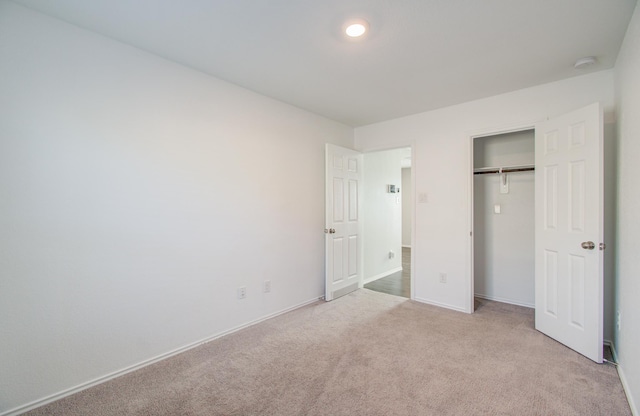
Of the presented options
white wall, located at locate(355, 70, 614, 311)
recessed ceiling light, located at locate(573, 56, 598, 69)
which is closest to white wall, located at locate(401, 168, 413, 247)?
white wall, located at locate(355, 70, 614, 311)

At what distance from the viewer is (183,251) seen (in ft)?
8.19

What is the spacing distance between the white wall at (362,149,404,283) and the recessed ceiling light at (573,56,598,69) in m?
2.69

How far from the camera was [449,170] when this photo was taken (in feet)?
11.6

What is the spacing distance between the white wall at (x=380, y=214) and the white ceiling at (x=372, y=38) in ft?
6.67

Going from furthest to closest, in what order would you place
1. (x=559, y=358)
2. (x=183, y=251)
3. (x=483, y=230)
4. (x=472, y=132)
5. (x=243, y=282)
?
(x=483, y=230), (x=472, y=132), (x=243, y=282), (x=183, y=251), (x=559, y=358)

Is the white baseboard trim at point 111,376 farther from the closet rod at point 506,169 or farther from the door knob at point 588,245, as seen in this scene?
the closet rod at point 506,169

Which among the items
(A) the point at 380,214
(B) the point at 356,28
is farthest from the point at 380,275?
(B) the point at 356,28

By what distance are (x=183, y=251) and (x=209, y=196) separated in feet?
1.79

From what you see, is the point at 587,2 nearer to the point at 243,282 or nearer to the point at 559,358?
the point at 559,358

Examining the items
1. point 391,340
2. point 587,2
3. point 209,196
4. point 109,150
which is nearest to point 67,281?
point 109,150

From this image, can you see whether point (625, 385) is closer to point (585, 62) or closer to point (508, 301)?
point (508, 301)

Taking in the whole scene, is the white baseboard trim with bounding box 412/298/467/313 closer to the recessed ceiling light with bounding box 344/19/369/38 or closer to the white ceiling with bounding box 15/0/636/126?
the white ceiling with bounding box 15/0/636/126

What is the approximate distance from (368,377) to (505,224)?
2825 millimetres

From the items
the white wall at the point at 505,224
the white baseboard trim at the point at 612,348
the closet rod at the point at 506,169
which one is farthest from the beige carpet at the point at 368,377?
the closet rod at the point at 506,169
